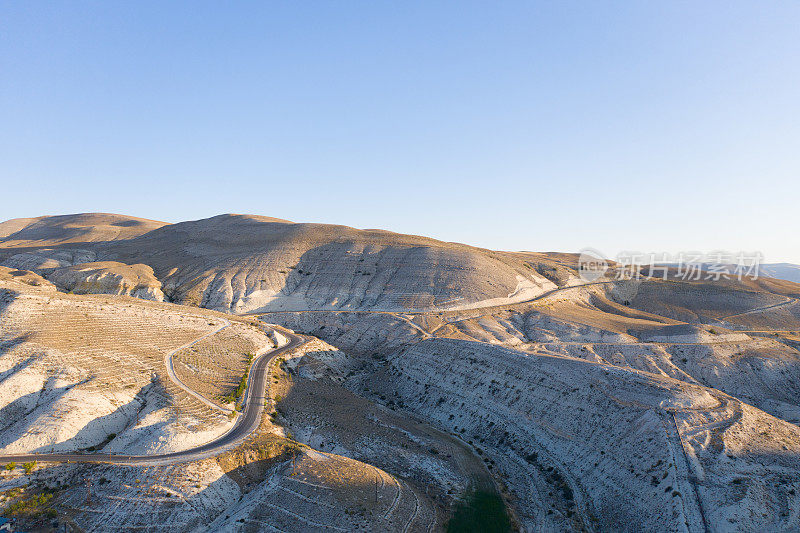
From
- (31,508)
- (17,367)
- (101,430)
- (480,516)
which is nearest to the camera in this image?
(31,508)

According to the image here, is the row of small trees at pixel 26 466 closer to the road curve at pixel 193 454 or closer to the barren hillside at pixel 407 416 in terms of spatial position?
the barren hillside at pixel 407 416

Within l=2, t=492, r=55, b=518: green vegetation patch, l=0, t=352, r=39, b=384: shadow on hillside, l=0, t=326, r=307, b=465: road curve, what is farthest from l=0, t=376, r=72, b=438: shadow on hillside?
l=2, t=492, r=55, b=518: green vegetation patch

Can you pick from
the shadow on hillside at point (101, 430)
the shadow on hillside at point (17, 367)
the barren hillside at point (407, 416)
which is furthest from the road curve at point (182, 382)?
the shadow on hillside at point (17, 367)

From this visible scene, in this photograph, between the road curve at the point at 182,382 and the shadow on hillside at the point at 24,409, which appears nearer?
the shadow on hillside at the point at 24,409

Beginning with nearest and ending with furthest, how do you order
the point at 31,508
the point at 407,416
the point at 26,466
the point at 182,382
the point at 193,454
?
the point at 31,508
the point at 26,466
the point at 193,454
the point at 182,382
the point at 407,416

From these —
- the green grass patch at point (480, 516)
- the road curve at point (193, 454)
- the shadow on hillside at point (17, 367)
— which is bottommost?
the green grass patch at point (480, 516)

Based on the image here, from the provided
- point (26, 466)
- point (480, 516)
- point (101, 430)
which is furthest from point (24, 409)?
point (480, 516)

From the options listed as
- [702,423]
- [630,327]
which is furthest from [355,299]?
[702,423]

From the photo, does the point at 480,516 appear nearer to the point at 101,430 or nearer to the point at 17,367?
the point at 101,430

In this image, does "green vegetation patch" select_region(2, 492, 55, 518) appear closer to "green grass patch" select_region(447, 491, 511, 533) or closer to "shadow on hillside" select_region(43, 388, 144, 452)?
"shadow on hillside" select_region(43, 388, 144, 452)
